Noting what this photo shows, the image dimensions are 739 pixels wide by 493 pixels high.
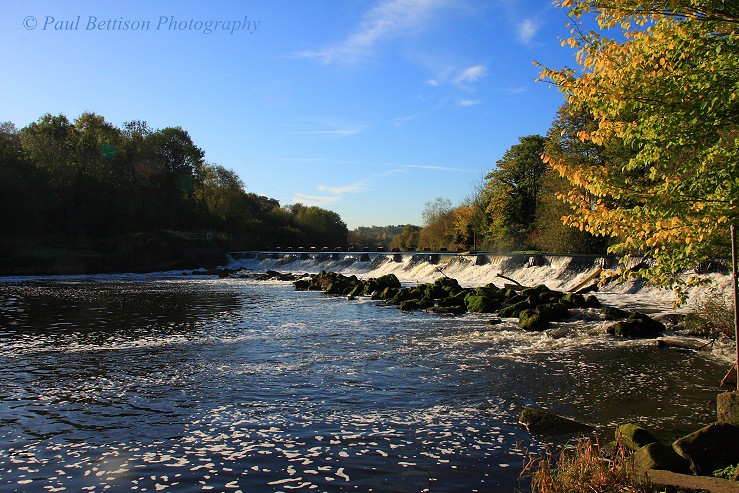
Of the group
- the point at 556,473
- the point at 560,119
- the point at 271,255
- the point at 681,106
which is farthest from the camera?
the point at 271,255

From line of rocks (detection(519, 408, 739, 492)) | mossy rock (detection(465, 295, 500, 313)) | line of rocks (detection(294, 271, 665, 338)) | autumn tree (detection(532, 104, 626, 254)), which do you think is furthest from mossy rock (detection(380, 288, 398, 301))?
line of rocks (detection(519, 408, 739, 492))

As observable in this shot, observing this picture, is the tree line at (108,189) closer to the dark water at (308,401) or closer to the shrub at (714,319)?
the dark water at (308,401)

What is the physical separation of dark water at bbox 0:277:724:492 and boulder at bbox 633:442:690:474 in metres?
1.34

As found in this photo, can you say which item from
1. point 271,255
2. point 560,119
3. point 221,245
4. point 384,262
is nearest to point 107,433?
point 384,262

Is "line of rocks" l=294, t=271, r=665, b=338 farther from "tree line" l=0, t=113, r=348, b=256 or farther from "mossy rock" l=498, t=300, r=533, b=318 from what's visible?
"tree line" l=0, t=113, r=348, b=256

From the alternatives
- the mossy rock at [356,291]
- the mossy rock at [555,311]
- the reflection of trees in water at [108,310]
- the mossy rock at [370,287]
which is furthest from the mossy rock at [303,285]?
the mossy rock at [555,311]

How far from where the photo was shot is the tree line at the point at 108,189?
213 feet

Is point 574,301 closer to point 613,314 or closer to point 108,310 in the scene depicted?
point 613,314

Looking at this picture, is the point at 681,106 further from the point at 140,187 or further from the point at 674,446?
the point at 140,187

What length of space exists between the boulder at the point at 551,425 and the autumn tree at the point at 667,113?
2533 mm

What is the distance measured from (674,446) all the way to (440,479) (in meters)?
2.76

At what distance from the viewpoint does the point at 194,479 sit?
6508 mm

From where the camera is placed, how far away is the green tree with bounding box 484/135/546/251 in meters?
59.1

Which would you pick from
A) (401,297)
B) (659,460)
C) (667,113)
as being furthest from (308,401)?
(401,297)
